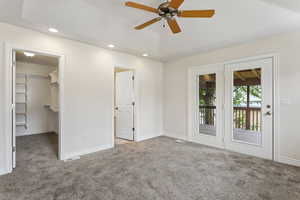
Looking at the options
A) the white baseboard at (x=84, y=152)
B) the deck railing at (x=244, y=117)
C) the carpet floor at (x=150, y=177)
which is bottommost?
the carpet floor at (x=150, y=177)

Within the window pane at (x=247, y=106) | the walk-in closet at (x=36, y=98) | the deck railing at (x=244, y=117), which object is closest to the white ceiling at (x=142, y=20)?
the window pane at (x=247, y=106)

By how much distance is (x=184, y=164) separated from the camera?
2.84m

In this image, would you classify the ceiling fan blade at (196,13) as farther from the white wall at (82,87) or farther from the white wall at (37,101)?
the white wall at (37,101)

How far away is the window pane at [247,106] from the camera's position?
10.6ft

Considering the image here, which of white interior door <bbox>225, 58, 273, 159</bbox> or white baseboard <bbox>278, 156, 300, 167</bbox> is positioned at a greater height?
white interior door <bbox>225, 58, 273, 159</bbox>

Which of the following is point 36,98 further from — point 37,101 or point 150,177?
point 150,177

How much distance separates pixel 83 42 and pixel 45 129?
4.09 m

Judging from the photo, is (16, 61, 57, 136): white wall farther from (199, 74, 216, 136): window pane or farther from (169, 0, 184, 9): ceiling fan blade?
(169, 0, 184, 9): ceiling fan blade

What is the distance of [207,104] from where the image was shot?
4117 millimetres

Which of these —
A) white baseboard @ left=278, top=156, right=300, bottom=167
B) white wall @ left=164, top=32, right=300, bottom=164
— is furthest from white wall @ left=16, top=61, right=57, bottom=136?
white baseboard @ left=278, top=156, right=300, bottom=167

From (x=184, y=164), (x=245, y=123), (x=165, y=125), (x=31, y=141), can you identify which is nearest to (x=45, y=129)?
(x=31, y=141)

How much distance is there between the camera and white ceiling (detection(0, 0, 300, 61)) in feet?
7.88

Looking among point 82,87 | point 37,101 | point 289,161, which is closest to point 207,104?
point 289,161

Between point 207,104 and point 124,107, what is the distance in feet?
8.01
